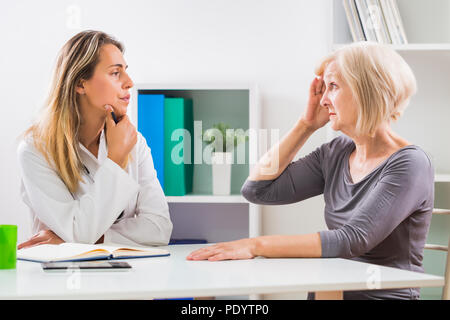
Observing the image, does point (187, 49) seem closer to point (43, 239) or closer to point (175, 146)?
point (175, 146)

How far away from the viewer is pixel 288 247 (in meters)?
1.18

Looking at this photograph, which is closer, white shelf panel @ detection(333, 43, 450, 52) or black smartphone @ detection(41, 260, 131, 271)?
black smartphone @ detection(41, 260, 131, 271)

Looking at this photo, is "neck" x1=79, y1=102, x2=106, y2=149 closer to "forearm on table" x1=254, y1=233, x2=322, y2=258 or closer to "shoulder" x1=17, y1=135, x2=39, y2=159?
"shoulder" x1=17, y1=135, x2=39, y2=159

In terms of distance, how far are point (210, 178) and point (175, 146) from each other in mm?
229

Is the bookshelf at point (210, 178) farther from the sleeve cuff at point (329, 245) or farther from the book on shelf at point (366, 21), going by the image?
the sleeve cuff at point (329, 245)

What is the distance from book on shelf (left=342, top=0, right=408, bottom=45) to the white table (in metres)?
1.12

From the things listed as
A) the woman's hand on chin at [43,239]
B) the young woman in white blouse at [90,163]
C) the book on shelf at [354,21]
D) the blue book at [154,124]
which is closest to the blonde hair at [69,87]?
the young woman in white blouse at [90,163]

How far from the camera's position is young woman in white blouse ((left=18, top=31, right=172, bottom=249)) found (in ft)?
4.72

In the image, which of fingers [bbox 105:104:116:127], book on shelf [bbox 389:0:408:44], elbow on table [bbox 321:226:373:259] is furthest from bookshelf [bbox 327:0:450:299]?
fingers [bbox 105:104:116:127]

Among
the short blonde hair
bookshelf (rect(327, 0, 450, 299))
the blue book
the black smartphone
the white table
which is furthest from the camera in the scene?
bookshelf (rect(327, 0, 450, 299))

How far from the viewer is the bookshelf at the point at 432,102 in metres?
2.14

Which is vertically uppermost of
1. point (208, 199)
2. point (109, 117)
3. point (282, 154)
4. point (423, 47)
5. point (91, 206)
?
point (423, 47)

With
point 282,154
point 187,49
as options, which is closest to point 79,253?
point 282,154
